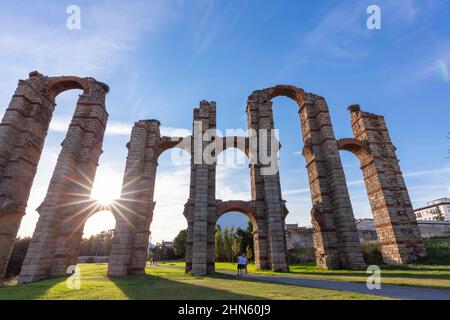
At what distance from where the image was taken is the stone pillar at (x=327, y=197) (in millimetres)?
16109

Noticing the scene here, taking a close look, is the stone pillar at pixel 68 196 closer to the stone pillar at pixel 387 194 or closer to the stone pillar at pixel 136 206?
the stone pillar at pixel 136 206

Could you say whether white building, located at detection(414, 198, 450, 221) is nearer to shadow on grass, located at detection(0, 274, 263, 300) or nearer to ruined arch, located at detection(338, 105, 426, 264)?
ruined arch, located at detection(338, 105, 426, 264)

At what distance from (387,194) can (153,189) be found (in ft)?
63.9

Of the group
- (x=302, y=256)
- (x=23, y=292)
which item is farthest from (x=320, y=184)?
(x=23, y=292)

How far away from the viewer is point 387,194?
63.9ft

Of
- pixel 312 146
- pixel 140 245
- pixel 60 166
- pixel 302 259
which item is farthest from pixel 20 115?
pixel 302 259

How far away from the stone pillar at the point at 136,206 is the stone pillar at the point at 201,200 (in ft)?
10.8

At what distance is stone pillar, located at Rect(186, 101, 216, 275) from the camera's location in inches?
566

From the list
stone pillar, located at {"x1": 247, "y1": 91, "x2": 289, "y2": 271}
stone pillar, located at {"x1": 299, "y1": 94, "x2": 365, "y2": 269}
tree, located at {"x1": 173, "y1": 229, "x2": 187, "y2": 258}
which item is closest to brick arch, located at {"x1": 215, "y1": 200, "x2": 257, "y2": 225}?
stone pillar, located at {"x1": 247, "y1": 91, "x2": 289, "y2": 271}

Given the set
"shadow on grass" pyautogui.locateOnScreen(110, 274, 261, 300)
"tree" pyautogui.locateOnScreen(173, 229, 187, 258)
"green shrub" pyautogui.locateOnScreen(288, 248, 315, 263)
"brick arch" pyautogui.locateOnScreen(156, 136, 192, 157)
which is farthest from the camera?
"tree" pyautogui.locateOnScreen(173, 229, 187, 258)

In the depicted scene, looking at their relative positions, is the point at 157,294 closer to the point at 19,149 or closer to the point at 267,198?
the point at 267,198

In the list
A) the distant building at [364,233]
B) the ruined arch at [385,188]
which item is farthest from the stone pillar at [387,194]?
the distant building at [364,233]

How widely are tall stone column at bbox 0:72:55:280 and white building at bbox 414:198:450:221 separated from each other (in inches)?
3271
